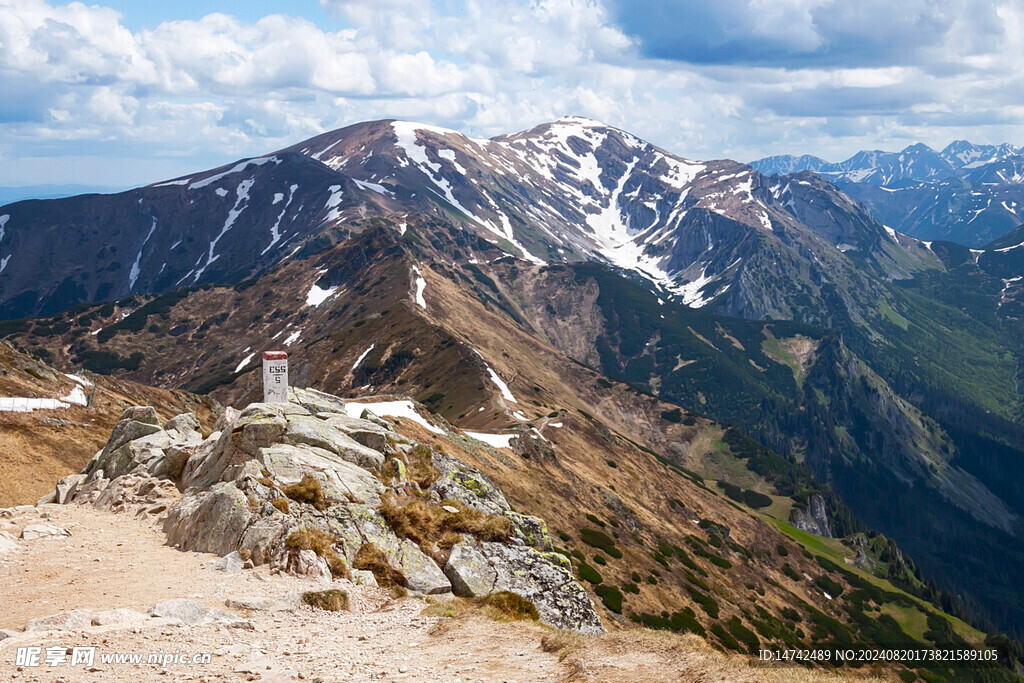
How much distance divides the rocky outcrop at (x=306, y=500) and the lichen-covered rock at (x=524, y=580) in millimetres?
65

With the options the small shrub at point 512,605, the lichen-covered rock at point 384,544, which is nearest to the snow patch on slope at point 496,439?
the lichen-covered rock at point 384,544

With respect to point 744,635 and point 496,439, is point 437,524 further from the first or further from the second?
point 744,635

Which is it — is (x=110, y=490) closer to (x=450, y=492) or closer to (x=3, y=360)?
(x=450, y=492)

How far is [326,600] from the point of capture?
86.3 feet

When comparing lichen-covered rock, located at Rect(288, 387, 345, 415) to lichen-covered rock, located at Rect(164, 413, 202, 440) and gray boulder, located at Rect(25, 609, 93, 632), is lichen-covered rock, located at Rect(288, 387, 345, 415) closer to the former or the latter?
lichen-covered rock, located at Rect(164, 413, 202, 440)

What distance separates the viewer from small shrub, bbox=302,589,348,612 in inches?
1029

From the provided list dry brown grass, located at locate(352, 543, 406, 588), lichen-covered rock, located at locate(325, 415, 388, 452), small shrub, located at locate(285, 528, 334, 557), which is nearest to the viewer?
small shrub, located at locate(285, 528, 334, 557)

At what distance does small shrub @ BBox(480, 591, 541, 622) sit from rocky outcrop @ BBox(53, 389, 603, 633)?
132cm

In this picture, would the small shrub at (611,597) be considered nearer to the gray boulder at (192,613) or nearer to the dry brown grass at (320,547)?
the dry brown grass at (320,547)

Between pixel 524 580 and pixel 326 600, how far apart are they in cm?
1093

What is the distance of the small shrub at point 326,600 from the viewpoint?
85.7ft

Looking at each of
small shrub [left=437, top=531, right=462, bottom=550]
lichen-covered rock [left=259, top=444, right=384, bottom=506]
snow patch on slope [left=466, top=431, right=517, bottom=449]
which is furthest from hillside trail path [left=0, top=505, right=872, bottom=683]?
snow patch on slope [left=466, top=431, right=517, bottom=449]

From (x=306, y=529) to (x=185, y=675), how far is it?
11674 mm

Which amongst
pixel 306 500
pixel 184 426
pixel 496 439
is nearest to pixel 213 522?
pixel 306 500
